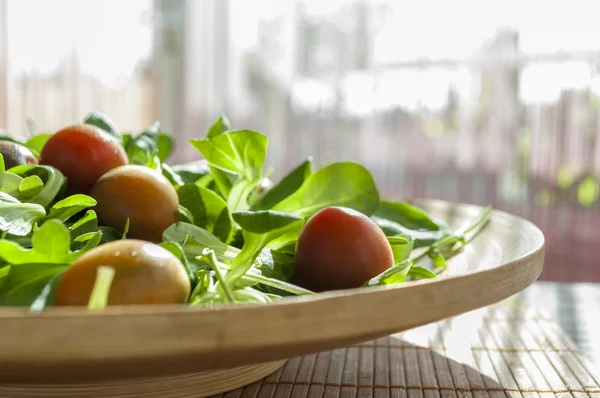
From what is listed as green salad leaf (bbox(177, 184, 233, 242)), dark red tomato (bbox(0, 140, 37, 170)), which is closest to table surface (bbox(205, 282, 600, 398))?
green salad leaf (bbox(177, 184, 233, 242))

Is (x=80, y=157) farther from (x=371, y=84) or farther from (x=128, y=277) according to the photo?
(x=371, y=84)

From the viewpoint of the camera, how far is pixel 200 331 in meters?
0.24

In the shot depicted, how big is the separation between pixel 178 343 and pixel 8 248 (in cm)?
15

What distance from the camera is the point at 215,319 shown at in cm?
25

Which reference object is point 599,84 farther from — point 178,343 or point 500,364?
point 178,343

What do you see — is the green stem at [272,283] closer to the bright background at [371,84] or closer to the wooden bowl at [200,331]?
the wooden bowl at [200,331]

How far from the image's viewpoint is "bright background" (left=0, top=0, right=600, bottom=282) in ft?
8.93

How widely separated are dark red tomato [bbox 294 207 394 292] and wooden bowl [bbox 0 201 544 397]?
12 cm

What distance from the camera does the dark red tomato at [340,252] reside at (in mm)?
439

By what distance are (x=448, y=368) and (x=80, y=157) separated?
327 millimetres

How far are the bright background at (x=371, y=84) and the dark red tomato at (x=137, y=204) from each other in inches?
99.6

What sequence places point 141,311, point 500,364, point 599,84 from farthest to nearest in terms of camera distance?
point 599,84
point 500,364
point 141,311

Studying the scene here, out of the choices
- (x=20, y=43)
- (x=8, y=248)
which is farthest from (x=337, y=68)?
(x=8, y=248)

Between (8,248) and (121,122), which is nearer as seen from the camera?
(8,248)
